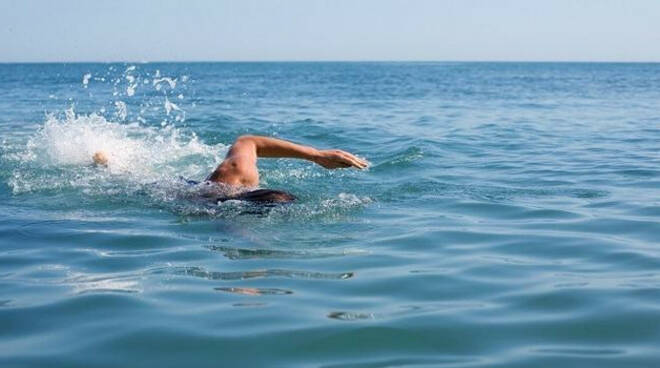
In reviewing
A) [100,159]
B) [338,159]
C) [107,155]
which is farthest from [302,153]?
[107,155]

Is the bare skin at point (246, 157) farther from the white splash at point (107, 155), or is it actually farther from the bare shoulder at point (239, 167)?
the white splash at point (107, 155)

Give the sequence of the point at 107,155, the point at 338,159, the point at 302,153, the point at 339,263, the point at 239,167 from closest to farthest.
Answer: the point at 339,263 → the point at 338,159 → the point at 302,153 → the point at 239,167 → the point at 107,155

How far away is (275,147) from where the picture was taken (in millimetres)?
7227

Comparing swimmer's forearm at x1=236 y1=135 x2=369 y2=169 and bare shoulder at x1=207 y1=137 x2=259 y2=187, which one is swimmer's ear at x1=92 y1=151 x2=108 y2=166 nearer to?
bare shoulder at x1=207 y1=137 x2=259 y2=187

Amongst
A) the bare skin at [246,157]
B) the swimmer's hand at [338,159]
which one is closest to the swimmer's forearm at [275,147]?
the bare skin at [246,157]

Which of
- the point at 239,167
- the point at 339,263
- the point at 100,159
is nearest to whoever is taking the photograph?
the point at 339,263

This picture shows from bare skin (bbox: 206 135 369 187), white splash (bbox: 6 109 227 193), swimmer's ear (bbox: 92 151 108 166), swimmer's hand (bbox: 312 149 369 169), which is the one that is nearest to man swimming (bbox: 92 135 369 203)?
bare skin (bbox: 206 135 369 187)

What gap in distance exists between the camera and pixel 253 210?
6676 mm

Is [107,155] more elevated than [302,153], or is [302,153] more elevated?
[302,153]

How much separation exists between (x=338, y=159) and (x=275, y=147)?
832mm

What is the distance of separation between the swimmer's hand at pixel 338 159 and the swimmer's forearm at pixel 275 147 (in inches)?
8.0

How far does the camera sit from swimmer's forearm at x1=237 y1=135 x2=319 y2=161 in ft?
22.8

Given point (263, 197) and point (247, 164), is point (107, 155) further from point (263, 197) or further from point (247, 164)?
point (263, 197)

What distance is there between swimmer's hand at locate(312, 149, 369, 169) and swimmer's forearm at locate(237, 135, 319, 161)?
20 cm
